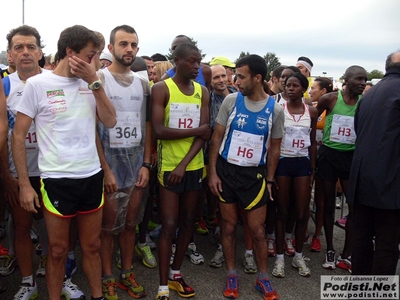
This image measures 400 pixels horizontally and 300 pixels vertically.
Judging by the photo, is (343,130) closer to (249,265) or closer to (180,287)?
(249,265)

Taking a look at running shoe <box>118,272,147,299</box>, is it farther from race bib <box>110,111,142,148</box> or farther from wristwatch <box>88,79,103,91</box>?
wristwatch <box>88,79,103,91</box>

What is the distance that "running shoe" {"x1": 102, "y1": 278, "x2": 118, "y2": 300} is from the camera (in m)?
3.15

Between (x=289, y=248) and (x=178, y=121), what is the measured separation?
7.09 ft

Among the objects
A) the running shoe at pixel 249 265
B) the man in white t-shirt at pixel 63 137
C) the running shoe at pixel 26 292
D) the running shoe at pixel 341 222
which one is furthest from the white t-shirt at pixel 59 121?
the running shoe at pixel 341 222

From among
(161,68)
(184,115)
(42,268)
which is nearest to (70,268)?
(42,268)

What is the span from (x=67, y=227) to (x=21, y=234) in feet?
2.15

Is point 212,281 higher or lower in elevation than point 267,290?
lower

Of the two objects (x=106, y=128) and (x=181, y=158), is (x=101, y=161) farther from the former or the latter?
(x=181, y=158)

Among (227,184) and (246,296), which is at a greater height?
(227,184)

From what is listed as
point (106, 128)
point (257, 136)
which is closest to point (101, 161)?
point (106, 128)

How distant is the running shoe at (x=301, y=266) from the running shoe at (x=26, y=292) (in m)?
2.56

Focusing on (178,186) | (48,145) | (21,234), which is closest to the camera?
(48,145)

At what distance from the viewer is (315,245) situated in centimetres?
450

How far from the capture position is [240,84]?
3.35 m
